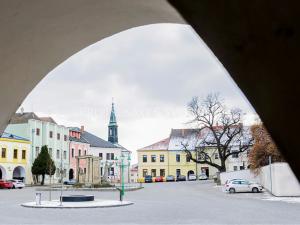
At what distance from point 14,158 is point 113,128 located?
Result: 4853 centimetres

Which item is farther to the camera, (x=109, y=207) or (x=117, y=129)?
(x=117, y=129)

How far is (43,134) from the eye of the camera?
6525cm

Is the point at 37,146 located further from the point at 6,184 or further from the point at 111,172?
the point at 111,172

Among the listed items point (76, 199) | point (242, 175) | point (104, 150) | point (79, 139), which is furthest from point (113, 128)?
point (76, 199)

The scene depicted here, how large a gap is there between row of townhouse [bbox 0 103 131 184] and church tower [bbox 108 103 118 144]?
19988 millimetres

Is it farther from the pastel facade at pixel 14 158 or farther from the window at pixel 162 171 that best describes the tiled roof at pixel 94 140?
the pastel facade at pixel 14 158

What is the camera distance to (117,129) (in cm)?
10556

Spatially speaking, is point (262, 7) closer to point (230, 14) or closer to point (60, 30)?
point (230, 14)

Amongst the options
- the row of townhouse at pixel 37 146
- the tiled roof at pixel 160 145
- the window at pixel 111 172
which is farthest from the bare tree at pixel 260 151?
the tiled roof at pixel 160 145

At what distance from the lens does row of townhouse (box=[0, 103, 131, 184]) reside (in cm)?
5650

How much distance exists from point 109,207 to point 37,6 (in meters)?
20.5

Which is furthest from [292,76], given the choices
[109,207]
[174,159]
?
[174,159]

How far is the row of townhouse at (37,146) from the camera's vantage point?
56500mm

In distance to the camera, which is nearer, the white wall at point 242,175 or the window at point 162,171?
the white wall at point 242,175
